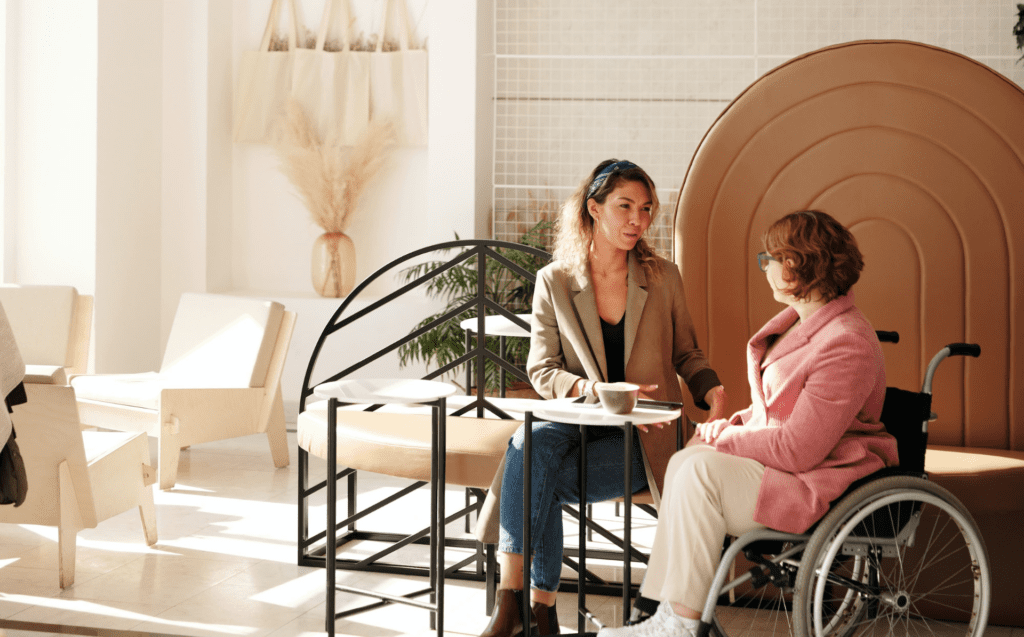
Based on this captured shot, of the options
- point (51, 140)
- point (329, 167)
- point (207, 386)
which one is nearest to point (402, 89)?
point (329, 167)

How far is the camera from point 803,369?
255 cm

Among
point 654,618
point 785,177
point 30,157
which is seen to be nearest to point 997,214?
point 785,177

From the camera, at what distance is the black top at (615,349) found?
3082mm

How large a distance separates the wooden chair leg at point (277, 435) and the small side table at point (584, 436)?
2.88m

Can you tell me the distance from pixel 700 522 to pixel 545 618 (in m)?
0.59

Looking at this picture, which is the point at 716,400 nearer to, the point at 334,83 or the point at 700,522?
the point at 700,522

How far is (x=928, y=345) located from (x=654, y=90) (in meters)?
3.59

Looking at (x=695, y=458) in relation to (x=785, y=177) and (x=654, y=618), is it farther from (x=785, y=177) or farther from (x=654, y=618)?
(x=785, y=177)

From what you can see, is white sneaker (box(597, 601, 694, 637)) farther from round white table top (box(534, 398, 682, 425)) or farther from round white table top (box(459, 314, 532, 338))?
round white table top (box(459, 314, 532, 338))

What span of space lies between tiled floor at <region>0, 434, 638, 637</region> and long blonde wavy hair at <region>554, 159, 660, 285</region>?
1095 millimetres

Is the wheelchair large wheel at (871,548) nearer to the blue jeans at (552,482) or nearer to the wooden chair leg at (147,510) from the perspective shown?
the blue jeans at (552,482)

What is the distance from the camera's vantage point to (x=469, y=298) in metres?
5.83

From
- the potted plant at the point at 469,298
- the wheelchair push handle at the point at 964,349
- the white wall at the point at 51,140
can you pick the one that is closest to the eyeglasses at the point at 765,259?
the wheelchair push handle at the point at 964,349

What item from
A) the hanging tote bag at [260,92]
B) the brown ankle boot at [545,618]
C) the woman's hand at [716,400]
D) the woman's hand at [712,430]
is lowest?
the brown ankle boot at [545,618]
